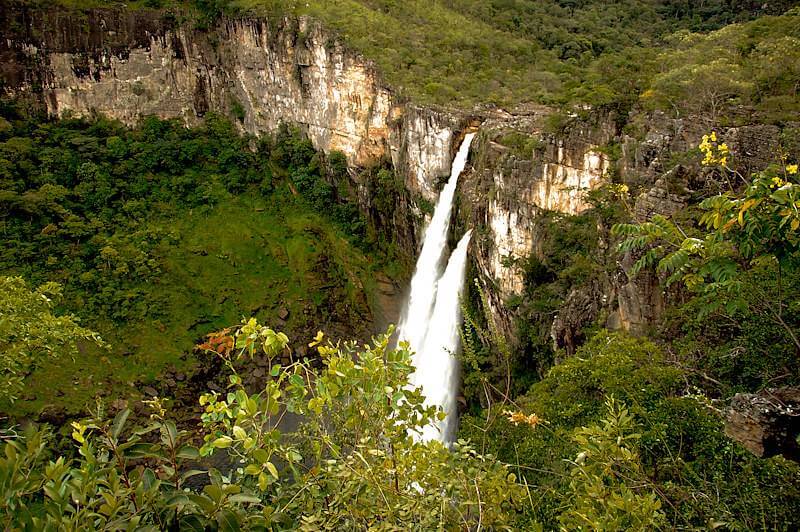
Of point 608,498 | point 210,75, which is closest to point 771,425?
point 608,498

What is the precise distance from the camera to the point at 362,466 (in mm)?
2844

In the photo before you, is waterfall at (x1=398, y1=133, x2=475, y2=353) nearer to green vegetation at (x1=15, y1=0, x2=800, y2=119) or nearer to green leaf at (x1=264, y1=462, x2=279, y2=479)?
green vegetation at (x1=15, y1=0, x2=800, y2=119)

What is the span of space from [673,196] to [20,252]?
25574mm

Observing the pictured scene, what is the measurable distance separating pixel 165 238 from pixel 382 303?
444 inches

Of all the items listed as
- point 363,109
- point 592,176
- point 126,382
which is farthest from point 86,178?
point 592,176

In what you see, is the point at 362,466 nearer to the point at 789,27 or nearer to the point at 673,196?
the point at 673,196

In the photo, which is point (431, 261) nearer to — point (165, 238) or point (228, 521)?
point (165, 238)

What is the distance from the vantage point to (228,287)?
2569cm

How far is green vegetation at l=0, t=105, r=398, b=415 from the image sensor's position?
22.8 metres

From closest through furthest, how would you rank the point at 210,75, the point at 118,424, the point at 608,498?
the point at 118,424 < the point at 608,498 < the point at 210,75

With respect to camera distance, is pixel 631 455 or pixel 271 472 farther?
pixel 631 455

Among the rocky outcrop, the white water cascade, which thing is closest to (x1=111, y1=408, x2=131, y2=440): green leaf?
the rocky outcrop

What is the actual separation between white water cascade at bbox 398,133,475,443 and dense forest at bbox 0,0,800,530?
31.9 inches

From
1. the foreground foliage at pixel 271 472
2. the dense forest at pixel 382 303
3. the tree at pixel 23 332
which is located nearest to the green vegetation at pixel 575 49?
the dense forest at pixel 382 303
